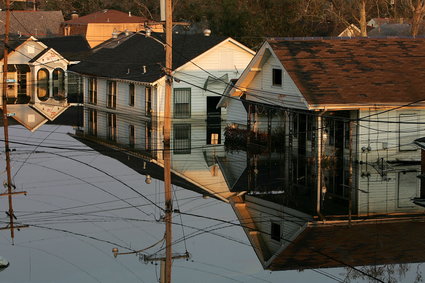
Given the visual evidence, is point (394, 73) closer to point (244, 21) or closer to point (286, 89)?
point (286, 89)

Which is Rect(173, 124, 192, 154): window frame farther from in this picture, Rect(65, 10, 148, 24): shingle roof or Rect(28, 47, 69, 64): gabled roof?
Rect(65, 10, 148, 24): shingle roof

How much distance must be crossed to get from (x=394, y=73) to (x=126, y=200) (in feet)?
42.1

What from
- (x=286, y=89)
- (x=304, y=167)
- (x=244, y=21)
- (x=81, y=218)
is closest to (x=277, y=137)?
(x=286, y=89)

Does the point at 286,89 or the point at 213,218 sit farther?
the point at 286,89

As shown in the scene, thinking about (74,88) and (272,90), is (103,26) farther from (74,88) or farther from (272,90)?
(272,90)

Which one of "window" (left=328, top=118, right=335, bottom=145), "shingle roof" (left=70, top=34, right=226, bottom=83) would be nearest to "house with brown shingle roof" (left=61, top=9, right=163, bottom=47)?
"shingle roof" (left=70, top=34, right=226, bottom=83)

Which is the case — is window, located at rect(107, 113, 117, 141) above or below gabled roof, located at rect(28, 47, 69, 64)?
below

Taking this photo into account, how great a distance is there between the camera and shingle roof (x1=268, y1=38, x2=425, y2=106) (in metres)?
31.5

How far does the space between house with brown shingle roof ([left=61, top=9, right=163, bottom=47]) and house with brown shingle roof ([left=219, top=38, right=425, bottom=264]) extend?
126 feet

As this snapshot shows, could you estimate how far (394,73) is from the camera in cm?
3350

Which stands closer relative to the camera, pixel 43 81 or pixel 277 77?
pixel 277 77

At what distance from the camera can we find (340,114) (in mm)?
34094

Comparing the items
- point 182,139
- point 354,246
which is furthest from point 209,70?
point 354,246

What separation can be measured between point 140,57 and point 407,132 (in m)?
21.2
